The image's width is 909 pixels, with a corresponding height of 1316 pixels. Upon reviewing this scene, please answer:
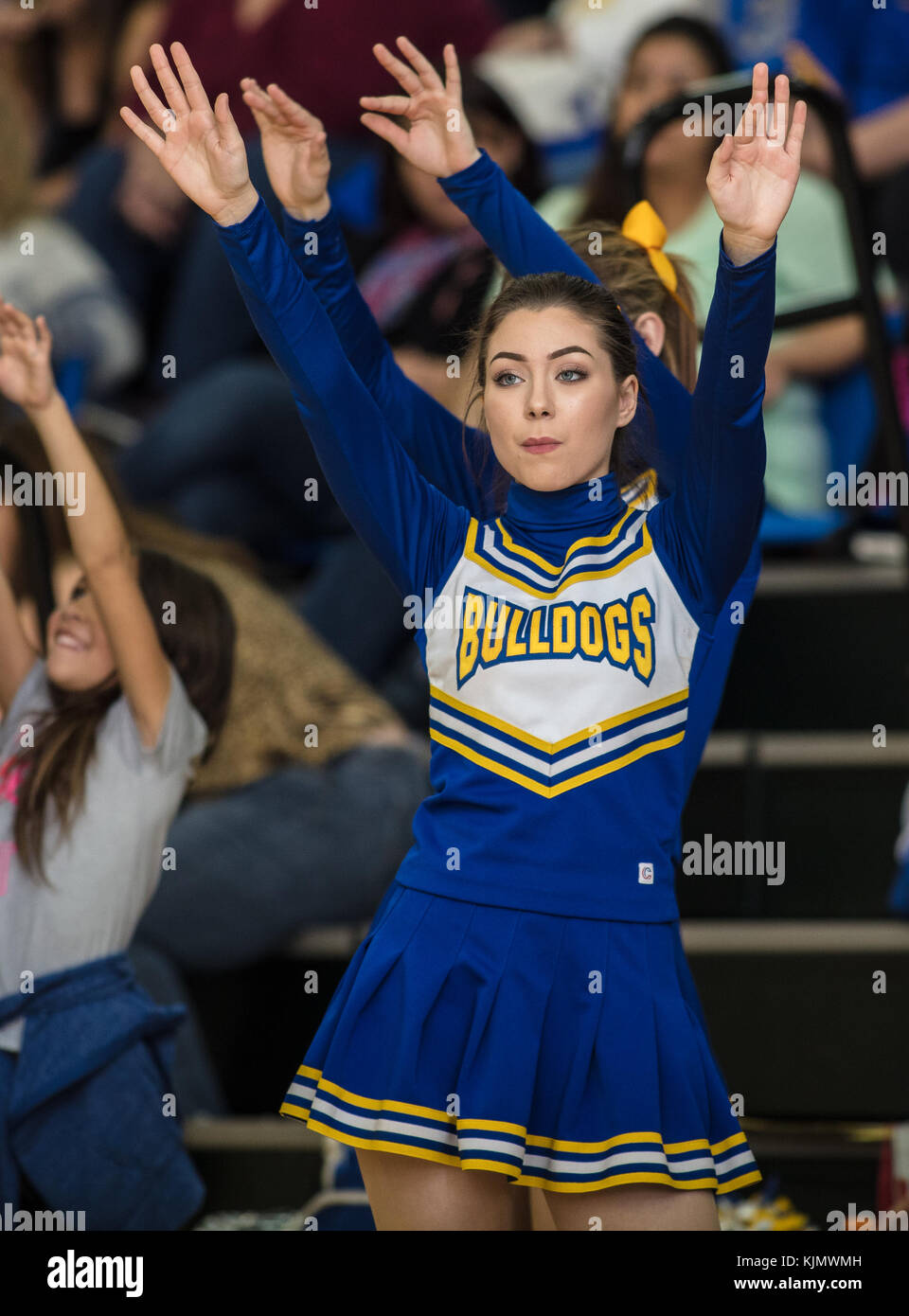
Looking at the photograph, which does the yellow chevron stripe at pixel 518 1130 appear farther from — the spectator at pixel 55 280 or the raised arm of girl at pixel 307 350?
the spectator at pixel 55 280

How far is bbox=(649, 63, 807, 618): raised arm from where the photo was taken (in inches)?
51.6

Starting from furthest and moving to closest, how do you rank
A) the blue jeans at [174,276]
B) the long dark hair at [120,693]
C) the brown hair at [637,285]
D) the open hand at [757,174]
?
the blue jeans at [174,276]
the long dark hair at [120,693]
the brown hair at [637,285]
the open hand at [757,174]

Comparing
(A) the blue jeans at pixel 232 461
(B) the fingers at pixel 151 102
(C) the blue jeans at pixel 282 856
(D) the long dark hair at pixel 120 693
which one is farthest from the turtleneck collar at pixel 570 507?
(A) the blue jeans at pixel 232 461

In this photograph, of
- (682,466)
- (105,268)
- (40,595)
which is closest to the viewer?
(682,466)

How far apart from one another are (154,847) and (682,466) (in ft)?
2.40

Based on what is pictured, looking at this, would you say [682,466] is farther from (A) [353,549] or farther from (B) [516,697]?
(A) [353,549]

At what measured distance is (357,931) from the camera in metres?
2.48

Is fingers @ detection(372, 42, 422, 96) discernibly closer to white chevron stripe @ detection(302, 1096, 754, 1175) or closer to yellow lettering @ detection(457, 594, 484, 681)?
yellow lettering @ detection(457, 594, 484, 681)

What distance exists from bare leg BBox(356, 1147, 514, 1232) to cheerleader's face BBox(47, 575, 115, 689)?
67cm

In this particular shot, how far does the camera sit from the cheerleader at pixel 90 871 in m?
1.76

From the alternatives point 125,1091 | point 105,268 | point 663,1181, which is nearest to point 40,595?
point 125,1091

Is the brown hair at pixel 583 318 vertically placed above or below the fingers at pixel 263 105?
below

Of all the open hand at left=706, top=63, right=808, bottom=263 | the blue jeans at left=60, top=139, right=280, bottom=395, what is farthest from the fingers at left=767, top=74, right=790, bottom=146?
the blue jeans at left=60, top=139, right=280, bottom=395

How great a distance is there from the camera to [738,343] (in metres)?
1.32
